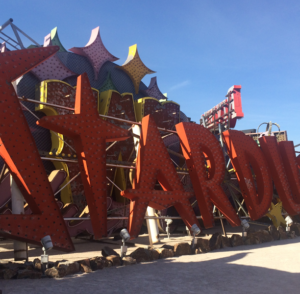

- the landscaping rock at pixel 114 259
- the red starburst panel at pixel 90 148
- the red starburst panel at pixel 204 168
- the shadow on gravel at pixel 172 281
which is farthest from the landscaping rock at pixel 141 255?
the red starburst panel at pixel 204 168

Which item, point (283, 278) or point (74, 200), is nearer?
point (283, 278)

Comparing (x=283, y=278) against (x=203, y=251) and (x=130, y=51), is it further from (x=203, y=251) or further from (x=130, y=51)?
(x=130, y=51)

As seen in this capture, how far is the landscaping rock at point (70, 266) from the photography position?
6795 mm

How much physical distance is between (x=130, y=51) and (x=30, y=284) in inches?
703

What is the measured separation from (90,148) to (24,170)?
1.91 m

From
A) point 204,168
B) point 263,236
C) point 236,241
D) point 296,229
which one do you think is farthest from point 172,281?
point 296,229

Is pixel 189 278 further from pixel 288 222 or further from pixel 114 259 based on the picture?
pixel 288 222

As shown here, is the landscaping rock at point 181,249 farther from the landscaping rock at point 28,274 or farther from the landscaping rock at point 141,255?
the landscaping rock at point 28,274

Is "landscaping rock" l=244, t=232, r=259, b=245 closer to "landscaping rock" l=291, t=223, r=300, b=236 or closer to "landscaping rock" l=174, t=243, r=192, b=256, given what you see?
"landscaping rock" l=174, t=243, r=192, b=256

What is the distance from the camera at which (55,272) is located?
21.6ft

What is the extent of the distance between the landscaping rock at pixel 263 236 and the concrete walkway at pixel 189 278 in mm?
3006

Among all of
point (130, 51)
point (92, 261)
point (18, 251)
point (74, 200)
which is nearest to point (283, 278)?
point (92, 261)

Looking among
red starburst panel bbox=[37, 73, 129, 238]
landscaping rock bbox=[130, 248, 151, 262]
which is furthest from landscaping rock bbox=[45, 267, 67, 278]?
landscaping rock bbox=[130, 248, 151, 262]

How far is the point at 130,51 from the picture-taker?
70.3 feet
